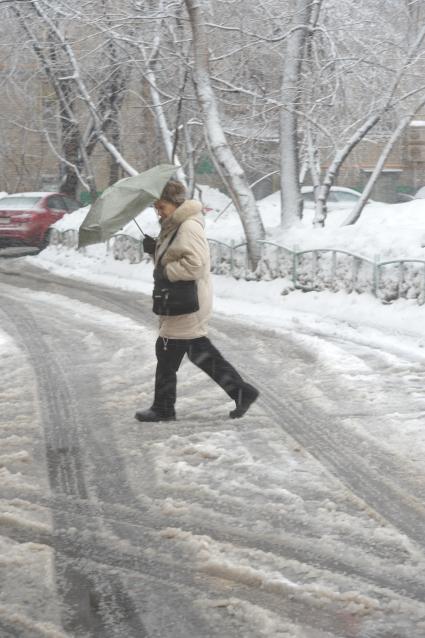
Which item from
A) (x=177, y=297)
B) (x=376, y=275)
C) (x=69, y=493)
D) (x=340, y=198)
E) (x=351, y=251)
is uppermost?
(x=340, y=198)

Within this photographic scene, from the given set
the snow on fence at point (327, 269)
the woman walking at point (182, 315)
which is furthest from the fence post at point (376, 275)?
the woman walking at point (182, 315)

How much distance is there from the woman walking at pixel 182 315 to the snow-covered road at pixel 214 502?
208 mm

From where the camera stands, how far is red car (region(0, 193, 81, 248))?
2231 centimetres

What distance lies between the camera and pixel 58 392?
26.6 ft

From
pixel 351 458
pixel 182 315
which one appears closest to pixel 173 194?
pixel 182 315

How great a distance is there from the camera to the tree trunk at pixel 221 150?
46.8 ft

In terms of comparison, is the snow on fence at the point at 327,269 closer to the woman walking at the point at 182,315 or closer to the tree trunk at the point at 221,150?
the tree trunk at the point at 221,150

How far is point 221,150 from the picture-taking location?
14680 millimetres

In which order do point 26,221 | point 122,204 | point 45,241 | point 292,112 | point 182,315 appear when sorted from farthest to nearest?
point 45,241 → point 26,221 → point 292,112 → point 182,315 → point 122,204

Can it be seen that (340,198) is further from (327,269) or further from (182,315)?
(182,315)

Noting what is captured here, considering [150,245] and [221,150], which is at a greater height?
[221,150]

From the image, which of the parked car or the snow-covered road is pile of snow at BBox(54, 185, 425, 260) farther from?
the parked car

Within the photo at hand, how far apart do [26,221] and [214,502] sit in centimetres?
1791

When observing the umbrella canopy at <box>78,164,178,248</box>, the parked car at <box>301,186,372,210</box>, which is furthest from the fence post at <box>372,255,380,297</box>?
the parked car at <box>301,186,372,210</box>
